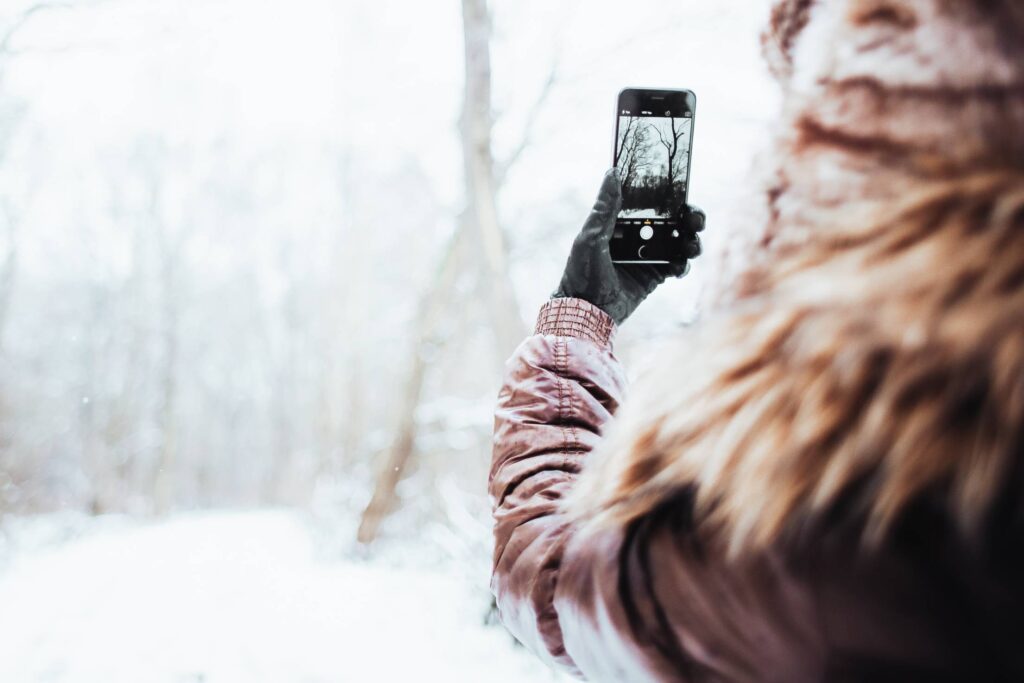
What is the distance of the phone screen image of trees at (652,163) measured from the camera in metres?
0.74

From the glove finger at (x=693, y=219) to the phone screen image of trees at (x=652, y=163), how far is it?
1 centimetres

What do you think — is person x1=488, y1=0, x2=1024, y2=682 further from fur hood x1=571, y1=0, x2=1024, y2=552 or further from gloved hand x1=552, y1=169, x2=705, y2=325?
gloved hand x1=552, y1=169, x2=705, y2=325

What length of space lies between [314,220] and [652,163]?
24.9 feet

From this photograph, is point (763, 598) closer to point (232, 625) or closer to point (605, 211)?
point (605, 211)

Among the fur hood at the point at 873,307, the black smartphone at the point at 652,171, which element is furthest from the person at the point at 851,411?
the black smartphone at the point at 652,171

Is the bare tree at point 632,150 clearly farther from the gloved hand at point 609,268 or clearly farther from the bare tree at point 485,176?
the bare tree at point 485,176

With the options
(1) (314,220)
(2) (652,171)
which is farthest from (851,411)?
(1) (314,220)

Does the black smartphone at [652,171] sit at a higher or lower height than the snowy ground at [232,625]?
higher

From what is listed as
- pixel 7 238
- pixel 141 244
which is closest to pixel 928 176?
pixel 7 238

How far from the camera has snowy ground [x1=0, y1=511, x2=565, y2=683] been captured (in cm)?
168

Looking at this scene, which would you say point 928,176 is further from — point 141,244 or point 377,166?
point 141,244

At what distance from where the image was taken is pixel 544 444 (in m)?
0.54

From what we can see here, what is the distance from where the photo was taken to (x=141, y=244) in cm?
709

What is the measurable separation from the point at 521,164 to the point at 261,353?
9127 mm
